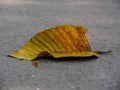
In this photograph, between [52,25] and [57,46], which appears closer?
[57,46]

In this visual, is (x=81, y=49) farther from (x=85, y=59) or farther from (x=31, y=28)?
(x=31, y=28)

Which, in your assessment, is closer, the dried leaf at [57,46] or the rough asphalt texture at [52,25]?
the rough asphalt texture at [52,25]

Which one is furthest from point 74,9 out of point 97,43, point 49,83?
point 49,83

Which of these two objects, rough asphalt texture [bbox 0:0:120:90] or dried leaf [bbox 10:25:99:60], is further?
dried leaf [bbox 10:25:99:60]
